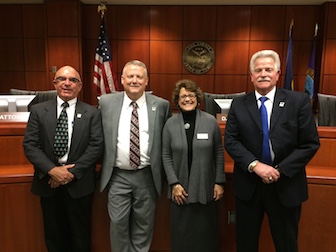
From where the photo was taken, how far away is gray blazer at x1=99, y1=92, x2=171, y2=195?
1.97 metres

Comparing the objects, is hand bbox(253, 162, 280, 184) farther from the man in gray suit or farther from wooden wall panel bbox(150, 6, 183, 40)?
wooden wall panel bbox(150, 6, 183, 40)

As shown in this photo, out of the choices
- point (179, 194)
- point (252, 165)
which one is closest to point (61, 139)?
point (179, 194)

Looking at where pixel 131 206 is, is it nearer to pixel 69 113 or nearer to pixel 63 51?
pixel 69 113

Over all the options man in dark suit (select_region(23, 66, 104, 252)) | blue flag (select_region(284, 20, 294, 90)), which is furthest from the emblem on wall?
man in dark suit (select_region(23, 66, 104, 252))

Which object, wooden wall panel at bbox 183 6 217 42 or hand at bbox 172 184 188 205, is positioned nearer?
hand at bbox 172 184 188 205

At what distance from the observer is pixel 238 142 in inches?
69.9

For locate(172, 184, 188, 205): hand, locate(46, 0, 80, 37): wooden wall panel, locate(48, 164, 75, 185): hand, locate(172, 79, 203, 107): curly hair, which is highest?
locate(46, 0, 80, 37): wooden wall panel

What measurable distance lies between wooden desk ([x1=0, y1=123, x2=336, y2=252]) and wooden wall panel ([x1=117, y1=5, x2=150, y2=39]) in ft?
15.6

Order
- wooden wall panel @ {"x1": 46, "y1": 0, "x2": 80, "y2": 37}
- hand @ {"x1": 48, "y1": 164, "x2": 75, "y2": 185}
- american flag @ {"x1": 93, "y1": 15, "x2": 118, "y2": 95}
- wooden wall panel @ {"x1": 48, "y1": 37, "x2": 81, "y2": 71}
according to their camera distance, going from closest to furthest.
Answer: hand @ {"x1": 48, "y1": 164, "x2": 75, "y2": 185}, american flag @ {"x1": 93, "y1": 15, "x2": 118, "y2": 95}, wooden wall panel @ {"x1": 46, "y1": 0, "x2": 80, "y2": 37}, wooden wall panel @ {"x1": 48, "y1": 37, "x2": 81, "y2": 71}

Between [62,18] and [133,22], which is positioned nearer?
[62,18]

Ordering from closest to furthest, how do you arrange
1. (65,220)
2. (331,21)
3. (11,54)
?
(65,220) → (331,21) → (11,54)

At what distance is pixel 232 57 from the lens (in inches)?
264

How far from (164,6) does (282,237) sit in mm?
5929

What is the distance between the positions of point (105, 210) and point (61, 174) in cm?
60
